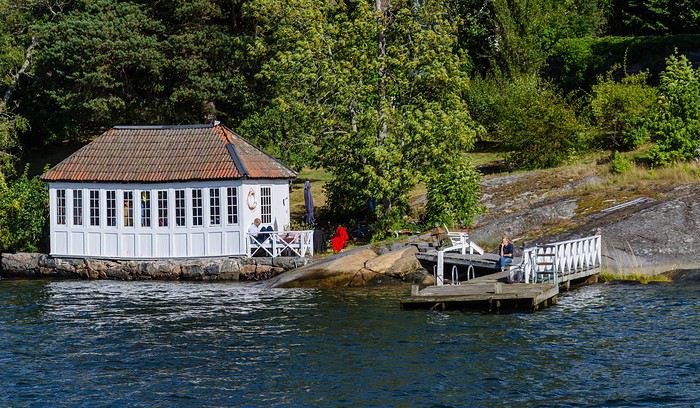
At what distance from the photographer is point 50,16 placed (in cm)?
5888

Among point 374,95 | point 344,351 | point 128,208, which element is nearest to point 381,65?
point 374,95

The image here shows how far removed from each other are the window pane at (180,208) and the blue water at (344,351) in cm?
579

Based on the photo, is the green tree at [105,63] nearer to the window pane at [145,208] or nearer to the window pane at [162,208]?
the window pane at [145,208]

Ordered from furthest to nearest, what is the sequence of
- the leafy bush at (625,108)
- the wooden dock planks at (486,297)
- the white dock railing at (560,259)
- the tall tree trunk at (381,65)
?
the leafy bush at (625,108), the tall tree trunk at (381,65), the white dock railing at (560,259), the wooden dock planks at (486,297)

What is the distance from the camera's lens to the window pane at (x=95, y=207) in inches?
1617

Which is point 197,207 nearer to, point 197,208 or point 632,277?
point 197,208

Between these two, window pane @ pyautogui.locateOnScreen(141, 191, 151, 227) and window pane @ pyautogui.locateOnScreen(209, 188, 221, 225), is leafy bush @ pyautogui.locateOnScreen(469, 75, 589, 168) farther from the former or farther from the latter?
window pane @ pyautogui.locateOnScreen(141, 191, 151, 227)

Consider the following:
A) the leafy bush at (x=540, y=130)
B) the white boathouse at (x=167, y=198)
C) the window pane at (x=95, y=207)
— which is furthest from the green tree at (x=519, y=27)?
the window pane at (x=95, y=207)

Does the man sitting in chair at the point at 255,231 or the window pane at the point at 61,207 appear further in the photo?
the window pane at the point at 61,207

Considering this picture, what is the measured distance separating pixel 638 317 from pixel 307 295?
10.9m

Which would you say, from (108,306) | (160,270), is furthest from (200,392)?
(160,270)

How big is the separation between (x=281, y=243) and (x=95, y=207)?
295 inches

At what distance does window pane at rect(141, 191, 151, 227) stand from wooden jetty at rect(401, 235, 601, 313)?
11.7 meters

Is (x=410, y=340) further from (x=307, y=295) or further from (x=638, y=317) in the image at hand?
(x=307, y=295)
